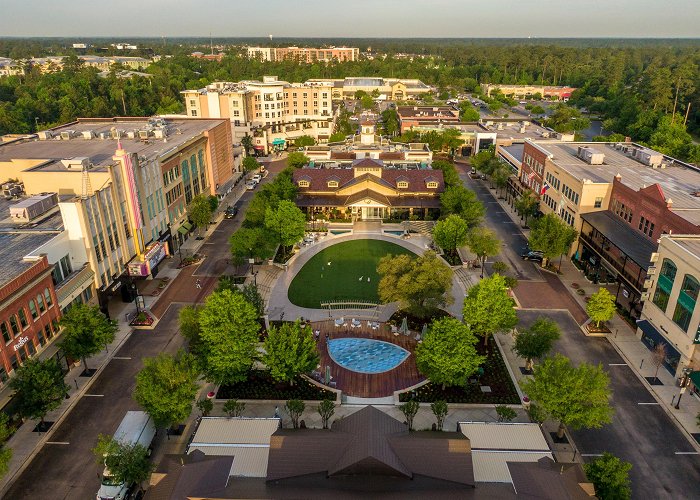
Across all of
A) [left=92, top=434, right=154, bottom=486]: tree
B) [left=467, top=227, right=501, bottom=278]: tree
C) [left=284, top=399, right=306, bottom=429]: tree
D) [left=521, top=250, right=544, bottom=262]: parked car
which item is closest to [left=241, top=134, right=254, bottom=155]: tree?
[left=467, top=227, right=501, bottom=278]: tree

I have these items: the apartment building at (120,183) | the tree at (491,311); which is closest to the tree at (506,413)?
the tree at (491,311)

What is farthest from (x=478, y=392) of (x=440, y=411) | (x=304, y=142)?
(x=304, y=142)

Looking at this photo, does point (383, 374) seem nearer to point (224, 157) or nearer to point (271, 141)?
point (224, 157)

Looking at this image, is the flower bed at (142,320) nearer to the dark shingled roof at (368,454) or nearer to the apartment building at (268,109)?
the dark shingled roof at (368,454)

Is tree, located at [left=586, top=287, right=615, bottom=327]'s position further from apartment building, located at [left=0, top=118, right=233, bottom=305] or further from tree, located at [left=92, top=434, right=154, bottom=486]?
apartment building, located at [left=0, top=118, right=233, bottom=305]

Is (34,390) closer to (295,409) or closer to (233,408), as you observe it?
(233,408)

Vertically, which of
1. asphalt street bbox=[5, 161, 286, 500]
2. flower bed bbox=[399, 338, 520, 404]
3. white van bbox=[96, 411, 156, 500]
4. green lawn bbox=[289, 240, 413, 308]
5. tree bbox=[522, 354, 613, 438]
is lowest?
asphalt street bbox=[5, 161, 286, 500]

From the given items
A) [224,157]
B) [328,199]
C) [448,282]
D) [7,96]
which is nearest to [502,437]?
[448,282]
